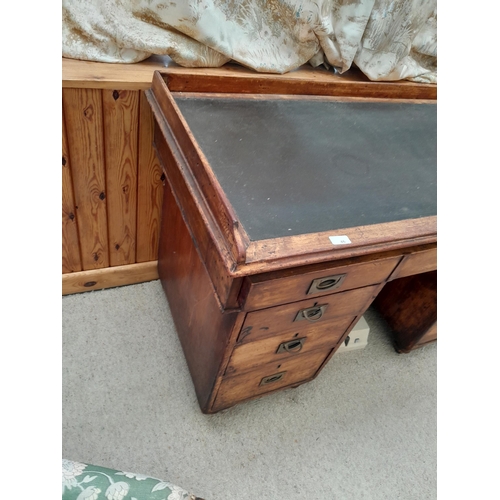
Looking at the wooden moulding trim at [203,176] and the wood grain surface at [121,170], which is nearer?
the wooden moulding trim at [203,176]

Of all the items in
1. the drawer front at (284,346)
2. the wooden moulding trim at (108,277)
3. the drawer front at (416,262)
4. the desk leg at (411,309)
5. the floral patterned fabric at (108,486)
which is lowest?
the wooden moulding trim at (108,277)

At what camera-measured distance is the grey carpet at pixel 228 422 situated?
3.64ft

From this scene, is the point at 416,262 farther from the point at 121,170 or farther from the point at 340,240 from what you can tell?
the point at 121,170

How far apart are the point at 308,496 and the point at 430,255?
2.53 feet

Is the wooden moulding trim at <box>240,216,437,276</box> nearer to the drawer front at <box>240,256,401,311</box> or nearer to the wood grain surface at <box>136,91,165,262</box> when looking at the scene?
the drawer front at <box>240,256,401,311</box>

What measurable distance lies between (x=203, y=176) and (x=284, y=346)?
1.62 ft

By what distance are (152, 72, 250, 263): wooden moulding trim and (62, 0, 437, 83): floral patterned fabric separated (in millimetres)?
158

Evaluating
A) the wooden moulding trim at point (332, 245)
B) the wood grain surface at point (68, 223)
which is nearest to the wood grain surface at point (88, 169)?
the wood grain surface at point (68, 223)

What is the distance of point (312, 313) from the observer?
3.01 ft

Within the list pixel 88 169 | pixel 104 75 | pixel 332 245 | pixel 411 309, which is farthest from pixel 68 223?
Answer: pixel 411 309

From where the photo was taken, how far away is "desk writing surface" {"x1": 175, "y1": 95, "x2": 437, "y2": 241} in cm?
79

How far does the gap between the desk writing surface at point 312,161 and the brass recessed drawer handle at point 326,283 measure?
0.12 metres

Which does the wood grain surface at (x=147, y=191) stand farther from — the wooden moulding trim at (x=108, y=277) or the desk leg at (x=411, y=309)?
the desk leg at (x=411, y=309)

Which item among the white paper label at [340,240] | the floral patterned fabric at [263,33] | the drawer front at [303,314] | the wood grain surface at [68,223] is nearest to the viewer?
the white paper label at [340,240]
